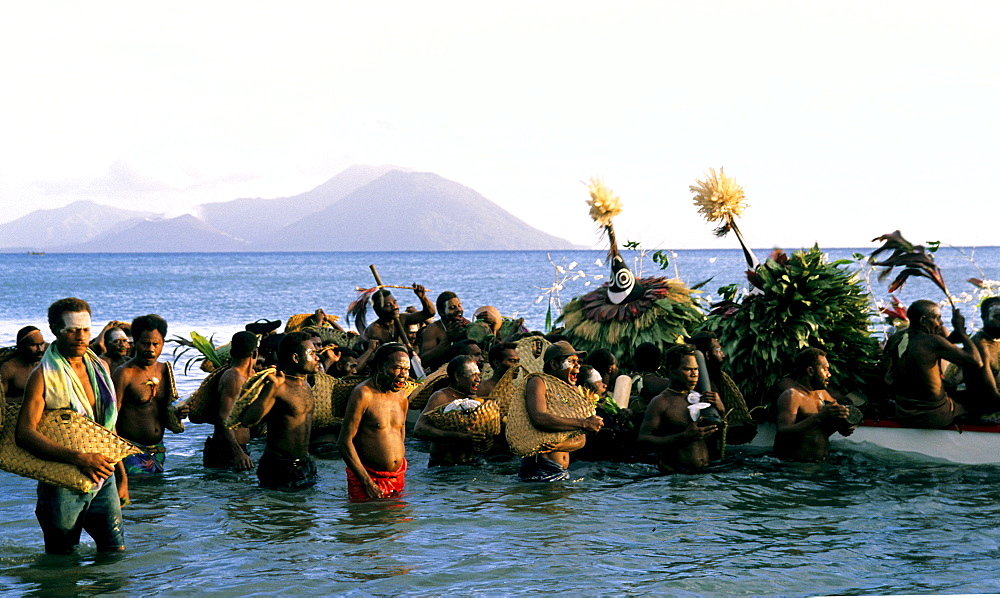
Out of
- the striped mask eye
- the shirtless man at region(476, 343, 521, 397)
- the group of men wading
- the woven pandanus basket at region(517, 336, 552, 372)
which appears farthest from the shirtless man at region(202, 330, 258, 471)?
the striped mask eye

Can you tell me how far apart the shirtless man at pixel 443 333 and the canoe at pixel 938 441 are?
463 centimetres

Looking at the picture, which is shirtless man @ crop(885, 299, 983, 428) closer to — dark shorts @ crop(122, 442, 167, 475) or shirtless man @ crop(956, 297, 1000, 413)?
shirtless man @ crop(956, 297, 1000, 413)

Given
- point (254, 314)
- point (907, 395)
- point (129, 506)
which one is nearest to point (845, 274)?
point (907, 395)

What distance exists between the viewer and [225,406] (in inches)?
373

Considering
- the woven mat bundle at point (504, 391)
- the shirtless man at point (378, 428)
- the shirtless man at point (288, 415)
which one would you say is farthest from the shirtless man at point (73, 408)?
the woven mat bundle at point (504, 391)

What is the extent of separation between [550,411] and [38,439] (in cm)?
415

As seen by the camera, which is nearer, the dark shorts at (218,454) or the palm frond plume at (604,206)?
the dark shorts at (218,454)

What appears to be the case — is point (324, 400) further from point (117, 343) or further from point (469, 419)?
point (469, 419)

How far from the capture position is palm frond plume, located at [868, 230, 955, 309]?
38.0 feet

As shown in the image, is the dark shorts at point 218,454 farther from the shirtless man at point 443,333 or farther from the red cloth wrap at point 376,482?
the shirtless man at point 443,333

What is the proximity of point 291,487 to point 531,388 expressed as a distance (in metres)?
2.18

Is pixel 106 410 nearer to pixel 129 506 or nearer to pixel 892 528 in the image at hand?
pixel 129 506

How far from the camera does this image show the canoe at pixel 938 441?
399 inches

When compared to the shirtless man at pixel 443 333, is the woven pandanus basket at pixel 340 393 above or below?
below
